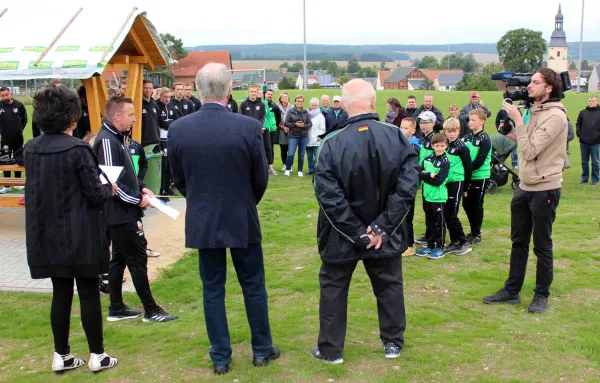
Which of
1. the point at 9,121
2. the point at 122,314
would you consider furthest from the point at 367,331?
the point at 9,121

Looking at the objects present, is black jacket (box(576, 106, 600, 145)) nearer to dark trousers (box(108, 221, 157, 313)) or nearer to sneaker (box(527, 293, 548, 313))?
sneaker (box(527, 293, 548, 313))

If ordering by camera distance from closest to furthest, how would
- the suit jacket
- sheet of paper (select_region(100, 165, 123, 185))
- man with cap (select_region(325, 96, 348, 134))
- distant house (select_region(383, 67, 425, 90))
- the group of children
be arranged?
the suit jacket → sheet of paper (select_region(100, 165, 123, 185)) → the group of children → man with cap (select_region(325, 96, 348, 134)) → distant house (select_region(383, 67, 425, 90))

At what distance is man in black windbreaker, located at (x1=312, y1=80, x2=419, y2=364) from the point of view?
4.18 metres

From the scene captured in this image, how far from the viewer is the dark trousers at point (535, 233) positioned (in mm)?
5301

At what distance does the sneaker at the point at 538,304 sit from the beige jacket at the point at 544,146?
40.3 inches

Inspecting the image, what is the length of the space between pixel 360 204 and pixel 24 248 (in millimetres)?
5421

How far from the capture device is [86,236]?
414 cm

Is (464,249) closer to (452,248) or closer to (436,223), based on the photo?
(452,248)

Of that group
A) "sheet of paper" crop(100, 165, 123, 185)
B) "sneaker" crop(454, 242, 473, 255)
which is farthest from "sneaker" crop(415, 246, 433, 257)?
"sheet of paper" crop(100, 165, 123, 185)

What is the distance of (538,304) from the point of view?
18.0ft

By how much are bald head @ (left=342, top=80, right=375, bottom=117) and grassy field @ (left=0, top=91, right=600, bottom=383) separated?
1810 millimetres

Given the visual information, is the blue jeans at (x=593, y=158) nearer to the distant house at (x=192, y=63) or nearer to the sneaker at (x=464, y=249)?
the sneaker at (x=464, y=249)

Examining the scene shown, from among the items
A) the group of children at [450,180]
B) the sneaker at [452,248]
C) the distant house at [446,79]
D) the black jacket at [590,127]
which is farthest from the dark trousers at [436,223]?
the distant house at [446,79]

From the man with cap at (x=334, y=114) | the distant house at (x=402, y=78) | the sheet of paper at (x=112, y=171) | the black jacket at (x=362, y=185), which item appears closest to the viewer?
the black jacket at (x=362, y=185)
